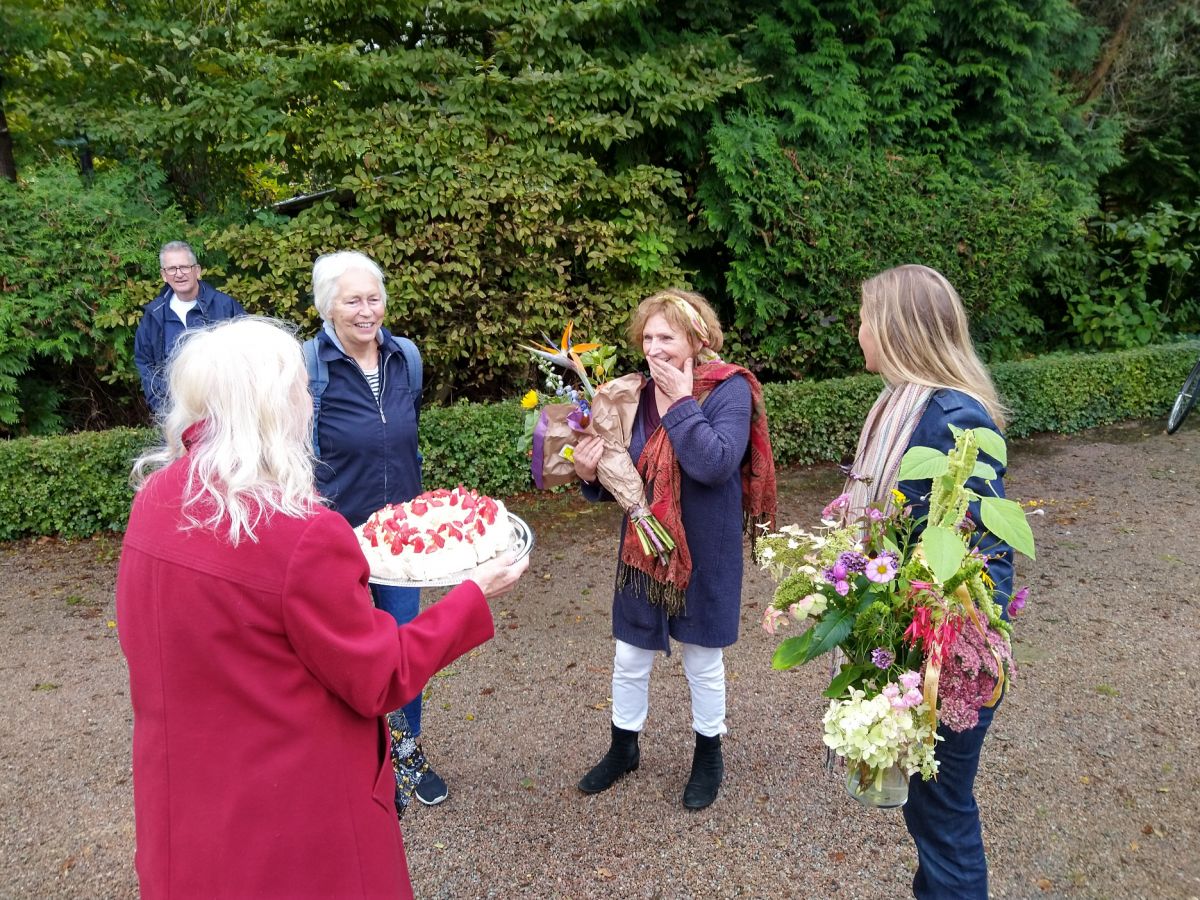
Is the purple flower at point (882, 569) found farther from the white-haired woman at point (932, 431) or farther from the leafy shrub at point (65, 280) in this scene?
the leafy shrub at point (65, 280)

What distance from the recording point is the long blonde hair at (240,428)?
150 cm

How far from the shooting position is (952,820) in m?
2.17

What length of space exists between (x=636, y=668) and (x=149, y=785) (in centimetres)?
182

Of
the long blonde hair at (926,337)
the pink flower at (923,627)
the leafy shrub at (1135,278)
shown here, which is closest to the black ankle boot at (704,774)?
the pink flower at (923,627)

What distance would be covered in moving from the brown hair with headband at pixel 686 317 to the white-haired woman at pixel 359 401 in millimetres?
965

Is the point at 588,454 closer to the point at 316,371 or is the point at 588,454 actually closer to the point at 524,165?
the point at 316,371

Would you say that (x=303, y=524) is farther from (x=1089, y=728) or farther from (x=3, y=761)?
(x=1089, y=728)

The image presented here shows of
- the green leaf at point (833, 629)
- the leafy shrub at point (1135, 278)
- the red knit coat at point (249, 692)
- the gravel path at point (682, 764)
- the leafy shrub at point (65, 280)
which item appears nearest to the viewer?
the red knit coat at point (249, 692)

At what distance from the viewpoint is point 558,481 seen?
300cm

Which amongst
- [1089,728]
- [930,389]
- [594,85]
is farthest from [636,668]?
[594,85]

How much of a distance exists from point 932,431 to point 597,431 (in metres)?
1.15

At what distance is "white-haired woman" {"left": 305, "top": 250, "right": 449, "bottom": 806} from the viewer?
9.78 feet

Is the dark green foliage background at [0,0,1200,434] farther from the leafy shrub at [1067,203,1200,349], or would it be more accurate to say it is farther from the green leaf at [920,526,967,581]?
the green leaf at [920,526,967,581]

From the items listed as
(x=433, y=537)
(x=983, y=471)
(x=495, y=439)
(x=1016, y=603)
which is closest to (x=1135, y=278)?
(x=495, y=439)
